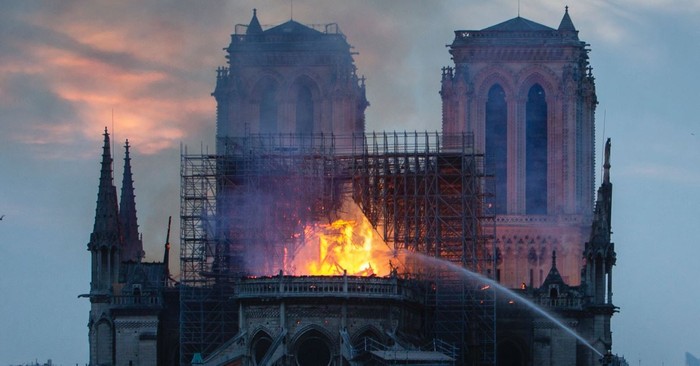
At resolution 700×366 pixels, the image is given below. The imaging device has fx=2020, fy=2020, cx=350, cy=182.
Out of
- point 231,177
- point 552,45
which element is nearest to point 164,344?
point 231,177

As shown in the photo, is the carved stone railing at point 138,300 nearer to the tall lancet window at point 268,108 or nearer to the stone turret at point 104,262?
the stone turret at point 104,262

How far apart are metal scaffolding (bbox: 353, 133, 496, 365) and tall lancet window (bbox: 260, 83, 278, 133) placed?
16.5m

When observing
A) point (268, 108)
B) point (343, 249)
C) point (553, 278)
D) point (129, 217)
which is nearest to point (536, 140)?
point (553, 278)

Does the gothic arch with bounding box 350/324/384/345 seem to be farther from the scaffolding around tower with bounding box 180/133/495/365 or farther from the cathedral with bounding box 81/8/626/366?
the scaffolding around tower with bounding box 180/133/495/365

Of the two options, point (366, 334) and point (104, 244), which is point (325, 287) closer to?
point (366, 334)

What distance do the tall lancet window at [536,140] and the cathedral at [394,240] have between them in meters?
0.13

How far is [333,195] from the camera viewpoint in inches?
4975

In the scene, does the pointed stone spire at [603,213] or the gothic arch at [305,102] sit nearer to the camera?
the pointed stone spire at [603,213]

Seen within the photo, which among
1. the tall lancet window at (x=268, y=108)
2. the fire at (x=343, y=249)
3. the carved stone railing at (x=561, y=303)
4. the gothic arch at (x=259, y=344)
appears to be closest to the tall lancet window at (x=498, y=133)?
the tall lancet window at (x=268, y=108)

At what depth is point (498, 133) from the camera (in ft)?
463

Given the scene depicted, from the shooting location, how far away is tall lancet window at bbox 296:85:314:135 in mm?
142875

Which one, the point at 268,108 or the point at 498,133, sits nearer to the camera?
the point at 498,133

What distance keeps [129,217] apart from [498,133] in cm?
2631

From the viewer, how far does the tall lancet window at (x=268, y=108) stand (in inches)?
5625
